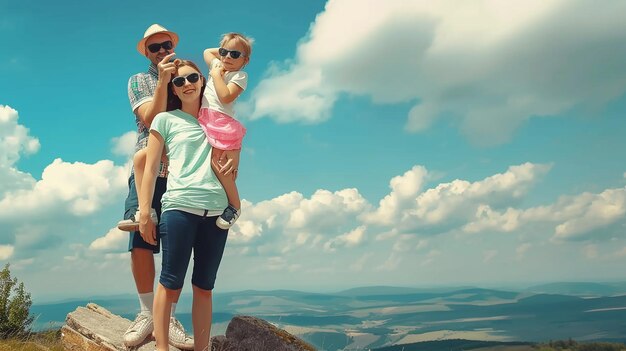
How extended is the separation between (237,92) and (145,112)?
4.15 feet

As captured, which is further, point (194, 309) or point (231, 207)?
point (194, 309)

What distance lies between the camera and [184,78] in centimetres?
573

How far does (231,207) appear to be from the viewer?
5.73 m

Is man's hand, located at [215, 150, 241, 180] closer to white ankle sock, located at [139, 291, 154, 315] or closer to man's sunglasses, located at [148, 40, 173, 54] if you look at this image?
man's sunglasses, located at [148, 40, 173, 54]

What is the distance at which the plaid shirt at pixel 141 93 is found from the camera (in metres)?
6.34

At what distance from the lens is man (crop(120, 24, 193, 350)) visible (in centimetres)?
622

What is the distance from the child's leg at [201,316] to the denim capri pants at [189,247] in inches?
5.5

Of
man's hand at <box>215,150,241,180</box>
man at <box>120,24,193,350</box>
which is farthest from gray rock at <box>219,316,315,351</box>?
man's hand at <box>215,150,241,180</box>

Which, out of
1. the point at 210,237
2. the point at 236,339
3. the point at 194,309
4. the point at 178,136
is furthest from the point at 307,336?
the point at 178,136

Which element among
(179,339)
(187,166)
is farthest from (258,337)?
(187,166)

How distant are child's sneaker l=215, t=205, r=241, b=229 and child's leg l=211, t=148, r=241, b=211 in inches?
2.5

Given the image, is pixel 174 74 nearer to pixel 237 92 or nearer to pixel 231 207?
pixel 237 92

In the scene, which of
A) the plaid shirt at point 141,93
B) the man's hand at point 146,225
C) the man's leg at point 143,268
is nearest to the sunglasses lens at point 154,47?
the plaid shirt at point 141,93

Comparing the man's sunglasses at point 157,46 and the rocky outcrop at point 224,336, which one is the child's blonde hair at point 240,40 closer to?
the man's sunglasses at point 157,46
